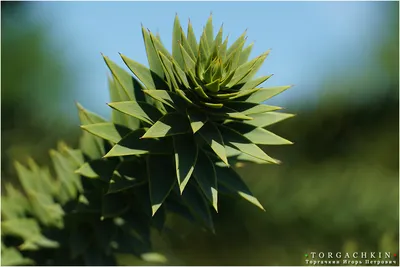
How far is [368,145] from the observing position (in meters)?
2.54

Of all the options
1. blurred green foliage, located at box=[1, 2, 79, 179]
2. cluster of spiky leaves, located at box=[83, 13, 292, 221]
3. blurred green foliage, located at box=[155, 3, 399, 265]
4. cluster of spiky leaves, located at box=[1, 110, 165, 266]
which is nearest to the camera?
cluster of spiky leaves, located at box=[83, 13, 292, 221]

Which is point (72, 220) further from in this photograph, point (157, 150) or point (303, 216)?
point (303, 216)

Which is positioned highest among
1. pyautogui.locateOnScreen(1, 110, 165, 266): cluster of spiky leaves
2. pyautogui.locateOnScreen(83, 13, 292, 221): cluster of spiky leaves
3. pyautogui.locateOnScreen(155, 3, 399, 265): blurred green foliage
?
pyautogui.locateOnScreen(83, 13, 292, 221): cluster of spiky leaves

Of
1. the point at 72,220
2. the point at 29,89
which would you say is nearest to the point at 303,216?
the point at 72,220

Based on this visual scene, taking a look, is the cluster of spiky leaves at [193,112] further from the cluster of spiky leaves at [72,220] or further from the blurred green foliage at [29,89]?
the blurred green foliage at [29,89]

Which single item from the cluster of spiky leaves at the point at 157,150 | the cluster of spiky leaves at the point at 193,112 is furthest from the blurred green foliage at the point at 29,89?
the cluster of spiky leaves at the point at 193,112

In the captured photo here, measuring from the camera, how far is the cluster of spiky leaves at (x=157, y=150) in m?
0.79

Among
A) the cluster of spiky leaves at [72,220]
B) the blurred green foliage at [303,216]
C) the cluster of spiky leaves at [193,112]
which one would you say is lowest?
the blurred green foliage at [303,216]

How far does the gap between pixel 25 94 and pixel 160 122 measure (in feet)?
7.33

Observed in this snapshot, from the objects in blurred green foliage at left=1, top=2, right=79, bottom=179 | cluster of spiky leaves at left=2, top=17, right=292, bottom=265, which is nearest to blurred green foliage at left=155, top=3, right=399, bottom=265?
cluster of spiky leaves at left=2, top=17, right=292, bottom=265

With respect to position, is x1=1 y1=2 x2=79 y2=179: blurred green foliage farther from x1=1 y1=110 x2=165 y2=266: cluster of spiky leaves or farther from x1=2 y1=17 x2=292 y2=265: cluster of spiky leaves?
x1=2 y1=17 x2=292 y2=265: cluster of spiky leaves

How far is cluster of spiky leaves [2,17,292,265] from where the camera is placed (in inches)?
31.3

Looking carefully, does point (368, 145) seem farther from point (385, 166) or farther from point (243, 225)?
point (243, 225)

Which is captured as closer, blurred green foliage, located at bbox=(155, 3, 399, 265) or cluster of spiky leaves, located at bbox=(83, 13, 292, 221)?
cluster of spiky leaves, located at bbox=(83, 13, 292, 221)
